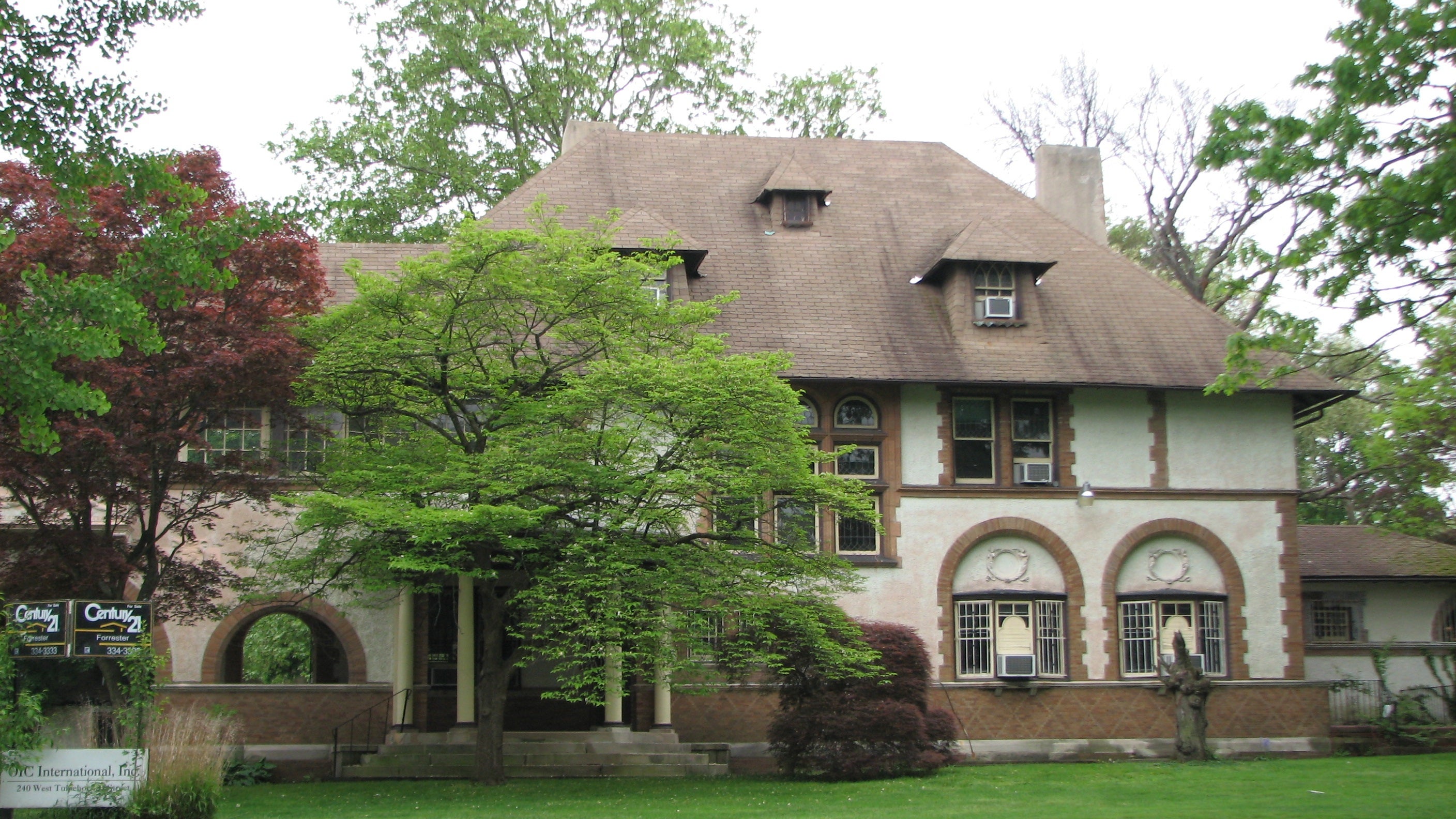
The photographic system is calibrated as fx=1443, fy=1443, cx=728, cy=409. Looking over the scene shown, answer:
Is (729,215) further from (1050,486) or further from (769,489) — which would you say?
(769,489)

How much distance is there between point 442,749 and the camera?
2183 centimetres

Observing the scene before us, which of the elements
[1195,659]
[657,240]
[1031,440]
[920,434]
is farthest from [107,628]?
[1195,659]

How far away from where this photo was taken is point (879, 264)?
27266mm

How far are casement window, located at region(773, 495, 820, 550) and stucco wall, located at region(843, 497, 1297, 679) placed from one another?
5.52 ft

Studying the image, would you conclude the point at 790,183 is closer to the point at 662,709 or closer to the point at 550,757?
the point at 662,709

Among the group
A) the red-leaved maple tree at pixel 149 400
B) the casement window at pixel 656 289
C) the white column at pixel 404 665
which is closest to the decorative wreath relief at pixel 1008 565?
the casement window at pixel 656 289

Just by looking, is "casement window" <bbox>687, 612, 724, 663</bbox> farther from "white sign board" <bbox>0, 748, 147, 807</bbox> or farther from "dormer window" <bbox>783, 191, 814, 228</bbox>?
"dormer window" <bbox>783, 191, 814, 228</bbox>

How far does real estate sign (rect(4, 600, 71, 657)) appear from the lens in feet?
46.7

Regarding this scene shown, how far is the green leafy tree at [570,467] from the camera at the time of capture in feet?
59.0

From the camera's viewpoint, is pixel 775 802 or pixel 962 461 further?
pixel 962 461

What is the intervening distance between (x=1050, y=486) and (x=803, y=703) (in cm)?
686

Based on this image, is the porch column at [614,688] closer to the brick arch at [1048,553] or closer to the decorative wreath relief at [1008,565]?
the brick arch at [1048,553]

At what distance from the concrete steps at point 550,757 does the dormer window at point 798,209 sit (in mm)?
10331

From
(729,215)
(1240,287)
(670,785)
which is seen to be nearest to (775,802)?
(670,785)
